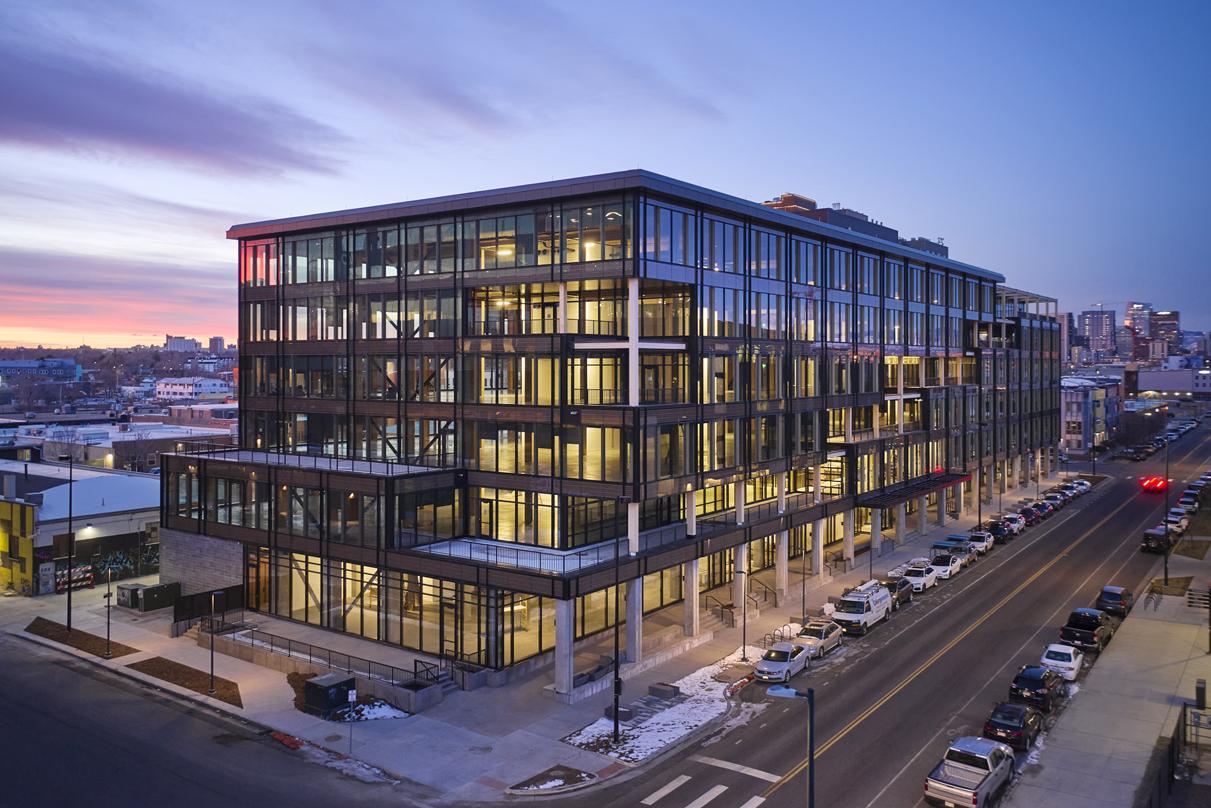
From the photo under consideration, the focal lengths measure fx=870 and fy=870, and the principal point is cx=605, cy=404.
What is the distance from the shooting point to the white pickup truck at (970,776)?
81.7 ft

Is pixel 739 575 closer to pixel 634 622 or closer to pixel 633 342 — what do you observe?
pixel 634 622

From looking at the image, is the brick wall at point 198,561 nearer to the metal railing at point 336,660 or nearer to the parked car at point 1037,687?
the metal railing at point 336,660

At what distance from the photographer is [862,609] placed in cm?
4384

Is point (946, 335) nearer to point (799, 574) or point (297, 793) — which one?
point (799, 574)

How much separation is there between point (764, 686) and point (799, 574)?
19108 millimetres

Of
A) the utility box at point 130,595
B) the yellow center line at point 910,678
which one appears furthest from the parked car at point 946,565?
the utility box at point 130,595

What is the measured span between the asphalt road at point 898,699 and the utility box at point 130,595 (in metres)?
31.6

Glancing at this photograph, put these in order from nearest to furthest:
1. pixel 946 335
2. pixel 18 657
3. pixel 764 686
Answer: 1. pixel 764 686
2. pixel 18 657
3. pixel 946 335

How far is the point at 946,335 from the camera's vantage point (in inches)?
3014

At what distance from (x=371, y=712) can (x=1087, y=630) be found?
1294 inches

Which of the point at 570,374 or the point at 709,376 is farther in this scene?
the point at 709,376

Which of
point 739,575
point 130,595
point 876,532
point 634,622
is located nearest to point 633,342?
point 634,622

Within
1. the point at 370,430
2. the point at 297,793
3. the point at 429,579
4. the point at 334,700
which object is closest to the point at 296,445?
the point at 370,430

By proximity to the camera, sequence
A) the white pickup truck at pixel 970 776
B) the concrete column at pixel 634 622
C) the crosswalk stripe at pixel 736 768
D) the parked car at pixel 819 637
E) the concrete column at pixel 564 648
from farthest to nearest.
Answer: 1. the parked car at pixel 819 637
2. the concrete column at pixel 634 622
3. the concrete column at pixel 564 648
4. the crosswalk stripe at pixel 736 768
5. the white pickup truck at pixel 970 776
